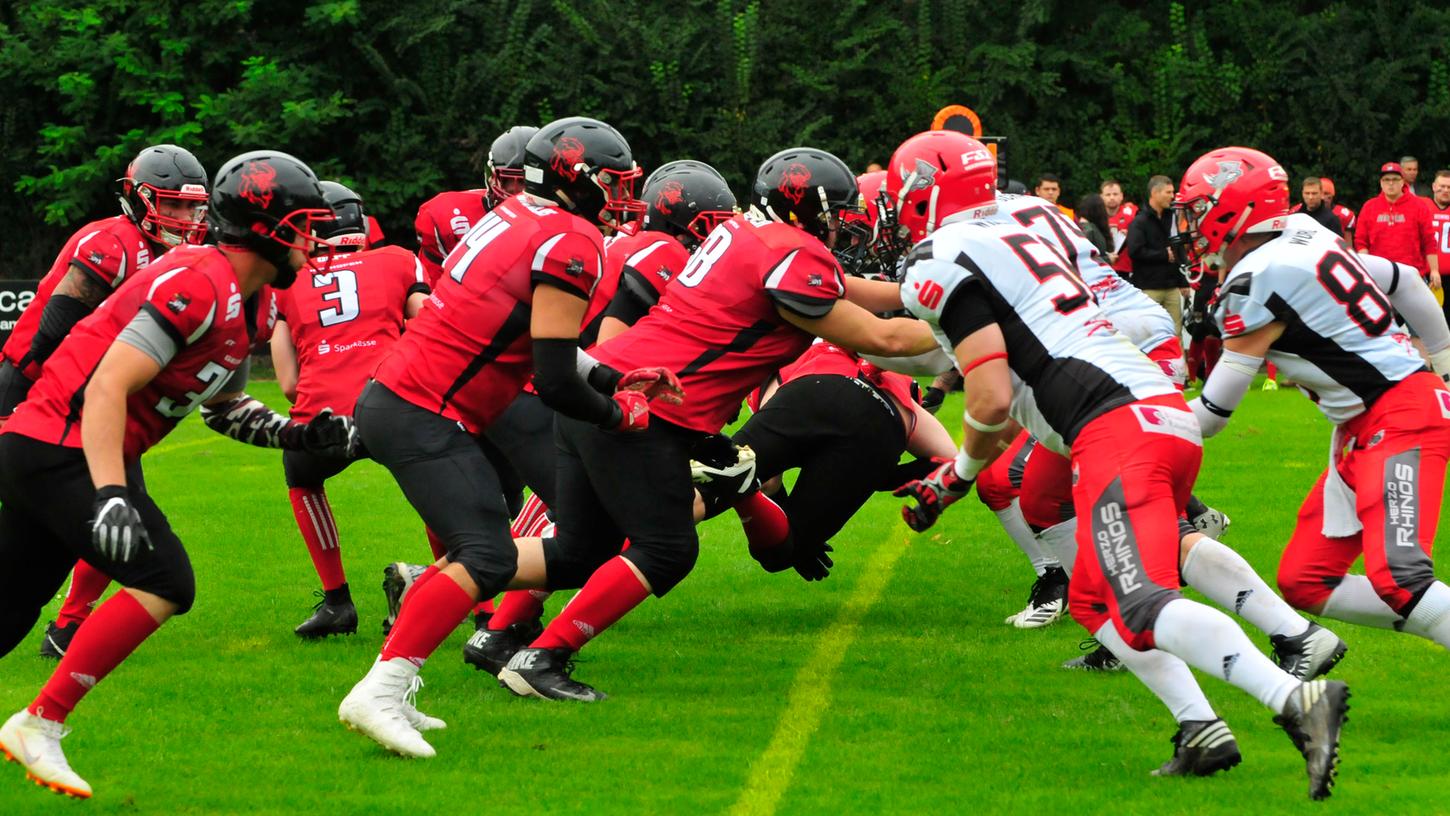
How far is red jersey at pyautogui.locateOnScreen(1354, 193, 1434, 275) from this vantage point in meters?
17.4

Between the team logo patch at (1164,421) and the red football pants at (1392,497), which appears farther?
the red football pants at (1392,497)

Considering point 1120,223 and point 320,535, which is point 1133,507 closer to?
point 320,535

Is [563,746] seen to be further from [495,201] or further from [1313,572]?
[495,201]

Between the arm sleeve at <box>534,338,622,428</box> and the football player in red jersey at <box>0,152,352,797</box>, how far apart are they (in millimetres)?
760

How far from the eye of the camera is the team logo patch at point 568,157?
5.57 meters

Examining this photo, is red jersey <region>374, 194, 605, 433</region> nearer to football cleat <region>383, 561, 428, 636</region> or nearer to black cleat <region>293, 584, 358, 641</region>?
football cleat <region>383, 561, 428, 636</region>

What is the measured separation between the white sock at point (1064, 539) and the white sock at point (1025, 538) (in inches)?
33.4

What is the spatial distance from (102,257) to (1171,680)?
4490mm

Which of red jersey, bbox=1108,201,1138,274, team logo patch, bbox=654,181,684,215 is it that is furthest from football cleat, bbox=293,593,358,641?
red jersey, bbox=1108,201,1138,274

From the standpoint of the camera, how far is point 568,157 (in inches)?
219

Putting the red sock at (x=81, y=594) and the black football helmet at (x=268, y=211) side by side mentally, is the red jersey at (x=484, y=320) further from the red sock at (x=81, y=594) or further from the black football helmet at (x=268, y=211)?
the red sock at (x=81, y=594)

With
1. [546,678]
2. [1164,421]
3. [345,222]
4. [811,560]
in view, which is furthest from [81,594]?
[1164,421]

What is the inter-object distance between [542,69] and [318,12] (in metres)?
2.93

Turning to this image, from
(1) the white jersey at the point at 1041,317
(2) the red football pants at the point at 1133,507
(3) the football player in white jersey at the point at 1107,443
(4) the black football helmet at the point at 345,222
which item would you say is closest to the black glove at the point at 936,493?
(3) the football player in white jersey at the point at 1107,443
